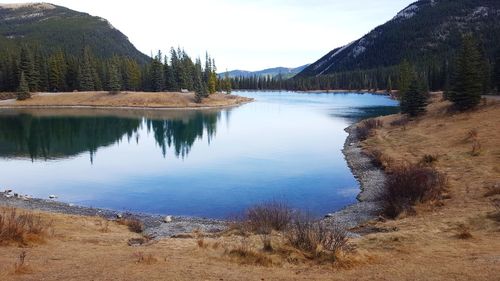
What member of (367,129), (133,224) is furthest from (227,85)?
(133,224)

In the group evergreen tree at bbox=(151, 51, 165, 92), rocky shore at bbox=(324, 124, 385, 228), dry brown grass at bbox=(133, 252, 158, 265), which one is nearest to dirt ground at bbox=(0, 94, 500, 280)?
dry brown grass at bbox=(133, 252, 158, 265)

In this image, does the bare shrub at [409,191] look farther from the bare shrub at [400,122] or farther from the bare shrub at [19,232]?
the bare shrub at [400,122]

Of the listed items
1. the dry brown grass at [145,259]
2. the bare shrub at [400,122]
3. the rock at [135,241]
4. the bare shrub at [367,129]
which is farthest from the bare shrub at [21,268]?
the bare shrub at [400,122]

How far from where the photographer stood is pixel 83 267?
13984mm

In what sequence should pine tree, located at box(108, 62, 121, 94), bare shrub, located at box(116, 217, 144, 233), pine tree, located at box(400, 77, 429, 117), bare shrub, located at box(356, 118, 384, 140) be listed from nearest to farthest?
1. bare shrub, located at box(116, 217, 144, 233)
2. bare shrub, located at box(356, 118, 384, 140)
3. pine tree, located at box(400, 77, 429, 117)
4. pine tree, located at box(108, 62, 121, 94)

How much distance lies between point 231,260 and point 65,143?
61346 mm

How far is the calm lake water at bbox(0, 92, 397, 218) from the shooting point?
3606 centimetres

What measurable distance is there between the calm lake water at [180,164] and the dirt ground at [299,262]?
9.67 metres

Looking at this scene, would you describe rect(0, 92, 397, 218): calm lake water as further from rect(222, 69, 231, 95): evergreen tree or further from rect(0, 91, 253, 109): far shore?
rect(222, 69, 231, 95): evergreen tree

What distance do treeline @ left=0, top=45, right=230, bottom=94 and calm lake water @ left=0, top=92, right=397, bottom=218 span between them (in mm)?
46018

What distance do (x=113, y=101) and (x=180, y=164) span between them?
291ft

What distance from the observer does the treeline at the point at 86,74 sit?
13650 centimetres

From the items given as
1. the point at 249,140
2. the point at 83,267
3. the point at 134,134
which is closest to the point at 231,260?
the point at 83,267

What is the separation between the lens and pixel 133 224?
86.5 ft
